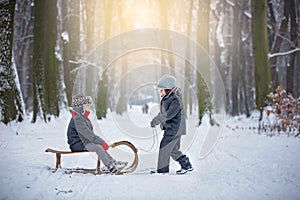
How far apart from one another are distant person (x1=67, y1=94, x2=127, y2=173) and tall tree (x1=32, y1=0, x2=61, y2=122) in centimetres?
700

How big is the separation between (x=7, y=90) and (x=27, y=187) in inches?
261

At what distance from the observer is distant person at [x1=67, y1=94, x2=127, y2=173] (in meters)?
5.69

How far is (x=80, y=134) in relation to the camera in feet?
18.9

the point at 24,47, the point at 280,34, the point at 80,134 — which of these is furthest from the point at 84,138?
the point at 24,47

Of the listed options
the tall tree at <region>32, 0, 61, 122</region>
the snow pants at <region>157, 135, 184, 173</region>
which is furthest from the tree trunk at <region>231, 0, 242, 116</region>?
the snow pants at <region>157, 135, 184, 173</region>

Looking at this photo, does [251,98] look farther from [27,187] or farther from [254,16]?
→ [27,187]

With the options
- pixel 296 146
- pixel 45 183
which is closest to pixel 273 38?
pixel 296 146

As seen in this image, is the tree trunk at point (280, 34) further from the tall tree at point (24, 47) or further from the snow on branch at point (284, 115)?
the tall tree at point (24, 47)

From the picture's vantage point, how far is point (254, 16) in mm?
13047

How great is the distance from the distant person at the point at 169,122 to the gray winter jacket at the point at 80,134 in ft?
3.90

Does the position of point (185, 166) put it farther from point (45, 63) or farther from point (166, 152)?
point (45, 63)

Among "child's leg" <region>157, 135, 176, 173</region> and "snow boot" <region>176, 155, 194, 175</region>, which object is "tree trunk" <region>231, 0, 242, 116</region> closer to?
"snow boot" <region>176, 155, 194, 175</region>

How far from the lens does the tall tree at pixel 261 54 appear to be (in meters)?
12.3

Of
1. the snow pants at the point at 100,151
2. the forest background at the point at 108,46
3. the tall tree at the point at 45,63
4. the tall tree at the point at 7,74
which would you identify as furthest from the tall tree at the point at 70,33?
the snow pants at the point at 100,151
